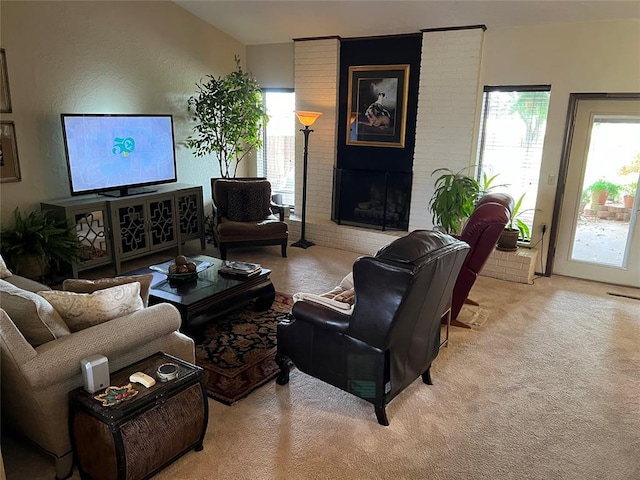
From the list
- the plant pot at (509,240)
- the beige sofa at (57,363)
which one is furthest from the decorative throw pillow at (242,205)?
the beige sofa at (57,363)

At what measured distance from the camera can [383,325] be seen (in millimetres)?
2283

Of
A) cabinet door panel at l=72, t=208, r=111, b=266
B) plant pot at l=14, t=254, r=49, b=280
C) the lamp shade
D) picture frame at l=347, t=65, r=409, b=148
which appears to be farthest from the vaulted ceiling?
plant pot at l=14, t=254, r=49, b=280

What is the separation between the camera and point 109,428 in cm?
187

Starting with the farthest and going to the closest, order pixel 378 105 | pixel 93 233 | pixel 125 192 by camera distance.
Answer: pixel 378 105 < pixel 125 192 < pixel 93 233

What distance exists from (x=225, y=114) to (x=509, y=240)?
359 cm

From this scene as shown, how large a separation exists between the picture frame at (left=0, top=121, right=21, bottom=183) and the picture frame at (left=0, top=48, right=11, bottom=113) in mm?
133

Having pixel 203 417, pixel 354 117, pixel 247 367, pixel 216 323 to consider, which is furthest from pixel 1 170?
pixel 354 117

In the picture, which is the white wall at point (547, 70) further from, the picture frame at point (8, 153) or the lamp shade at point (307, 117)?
the picture frame at point (8, 153)

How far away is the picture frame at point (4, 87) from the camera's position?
4.02 metres

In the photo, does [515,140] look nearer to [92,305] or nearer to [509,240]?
[509,240]

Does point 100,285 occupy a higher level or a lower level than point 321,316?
higher

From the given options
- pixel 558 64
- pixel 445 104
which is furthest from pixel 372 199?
pixel 558 64

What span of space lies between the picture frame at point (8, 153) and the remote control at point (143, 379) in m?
3.10

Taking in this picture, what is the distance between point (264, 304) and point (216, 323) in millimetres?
432
